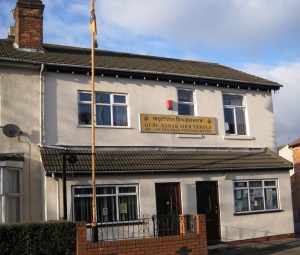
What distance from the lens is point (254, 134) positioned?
19.7 m

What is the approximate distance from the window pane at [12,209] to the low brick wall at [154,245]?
3.57m

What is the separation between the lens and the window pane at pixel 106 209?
15141mm

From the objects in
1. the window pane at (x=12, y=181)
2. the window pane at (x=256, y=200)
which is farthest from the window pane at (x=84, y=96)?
the window pane at (x=256, y=200)

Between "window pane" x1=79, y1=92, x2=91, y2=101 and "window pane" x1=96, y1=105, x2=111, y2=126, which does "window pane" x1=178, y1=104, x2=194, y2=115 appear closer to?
"window pane" x1=96, y1=105, x2=111, y2=126

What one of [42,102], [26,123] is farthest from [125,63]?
[26,123]

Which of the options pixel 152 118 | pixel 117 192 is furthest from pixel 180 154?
pixel 117 192

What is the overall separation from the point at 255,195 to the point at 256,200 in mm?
199

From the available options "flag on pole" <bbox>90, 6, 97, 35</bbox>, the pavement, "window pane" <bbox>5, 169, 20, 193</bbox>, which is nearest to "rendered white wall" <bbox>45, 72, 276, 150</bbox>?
"window pane" <bbox>5, 169, 20, 193</bbox>

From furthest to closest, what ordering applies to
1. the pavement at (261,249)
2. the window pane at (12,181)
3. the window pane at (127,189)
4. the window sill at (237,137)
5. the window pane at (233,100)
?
the window pane at (233,100) < the window sill at (237,137) < the window pane at (127,189) < the pavement at (261,249) < the window pane at (12,181)

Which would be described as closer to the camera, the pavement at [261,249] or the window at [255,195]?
the pavement at [261,249]

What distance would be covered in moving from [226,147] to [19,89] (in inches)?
329

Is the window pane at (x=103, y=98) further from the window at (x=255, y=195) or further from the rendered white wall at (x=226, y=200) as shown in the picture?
the window at (x=255, y=195)

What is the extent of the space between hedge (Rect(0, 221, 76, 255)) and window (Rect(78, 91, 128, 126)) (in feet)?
17.8

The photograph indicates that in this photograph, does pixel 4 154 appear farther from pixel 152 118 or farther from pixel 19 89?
pixel 152 118
